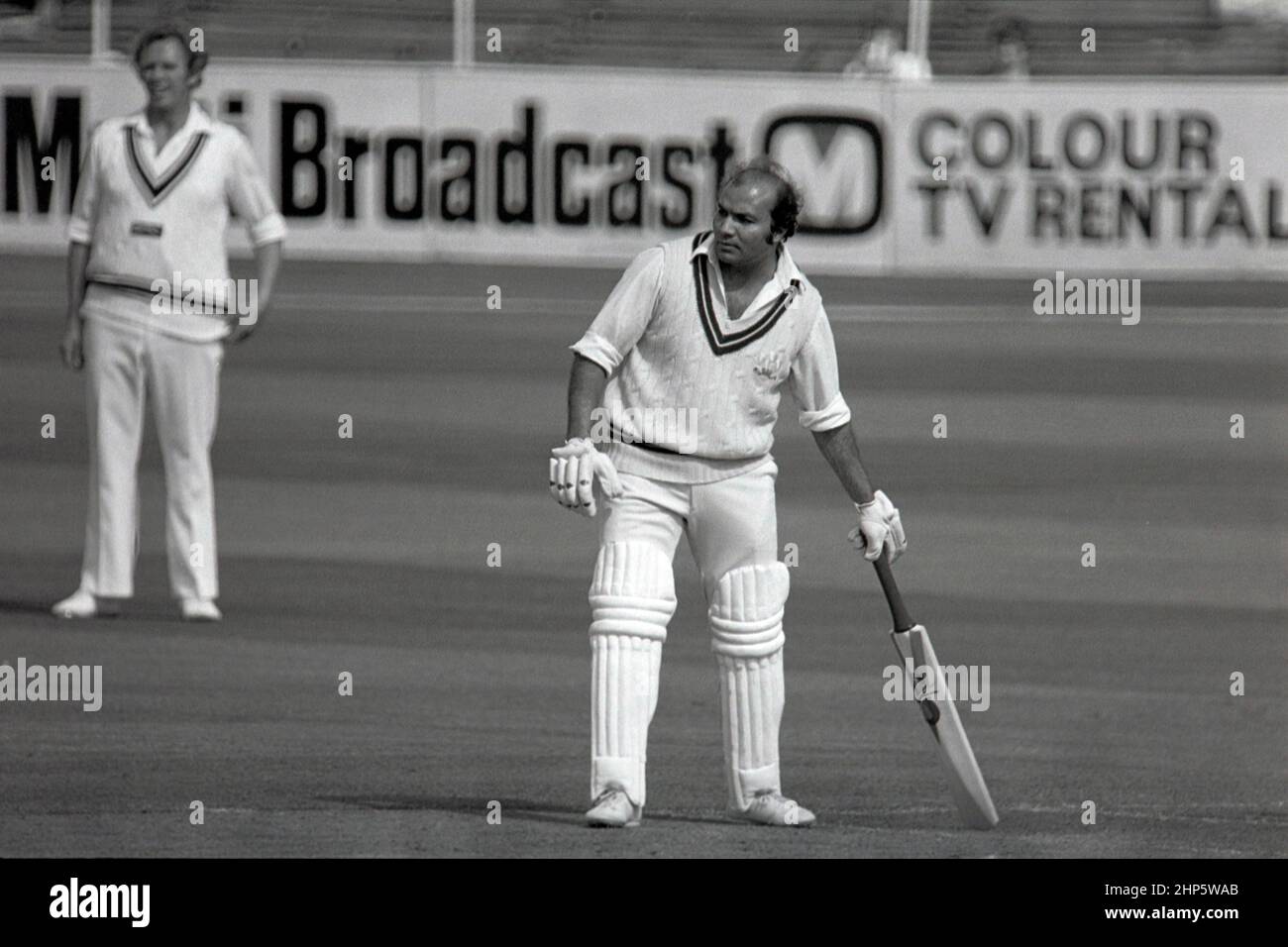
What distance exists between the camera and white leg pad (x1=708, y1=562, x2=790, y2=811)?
21.2 feet

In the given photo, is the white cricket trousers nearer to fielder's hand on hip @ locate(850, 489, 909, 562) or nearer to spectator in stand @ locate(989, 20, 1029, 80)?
fielder's hand on hip @ locate(850, 489, 909, 562)

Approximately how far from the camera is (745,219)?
6250 millimetres

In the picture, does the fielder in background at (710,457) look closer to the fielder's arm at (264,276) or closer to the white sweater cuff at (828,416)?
the white sweater cuff at (828,416)

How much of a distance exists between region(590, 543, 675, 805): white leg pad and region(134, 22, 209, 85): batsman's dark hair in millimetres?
3684

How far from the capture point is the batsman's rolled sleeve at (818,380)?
6.49 m

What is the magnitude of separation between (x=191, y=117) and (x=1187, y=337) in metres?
12.4

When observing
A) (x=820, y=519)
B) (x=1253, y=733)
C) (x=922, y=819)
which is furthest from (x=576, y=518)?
(x=922, y=819)

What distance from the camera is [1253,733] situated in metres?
8.20

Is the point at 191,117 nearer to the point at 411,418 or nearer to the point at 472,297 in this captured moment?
the point at 411,418

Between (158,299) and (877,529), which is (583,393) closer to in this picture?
(877,529)

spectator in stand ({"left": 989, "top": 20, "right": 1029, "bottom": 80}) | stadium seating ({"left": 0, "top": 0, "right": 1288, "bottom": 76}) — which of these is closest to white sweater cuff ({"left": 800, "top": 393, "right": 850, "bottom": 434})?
spectator in stand ({"left": 989, "top": 20, "right": 1029, "bottom": 80})

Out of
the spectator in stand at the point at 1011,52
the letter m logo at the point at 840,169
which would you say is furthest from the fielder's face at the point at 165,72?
the spectator in stand at the point at 1011,52

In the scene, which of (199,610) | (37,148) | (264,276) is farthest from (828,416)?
(37,148)

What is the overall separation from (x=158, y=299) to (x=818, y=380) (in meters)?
3.66
